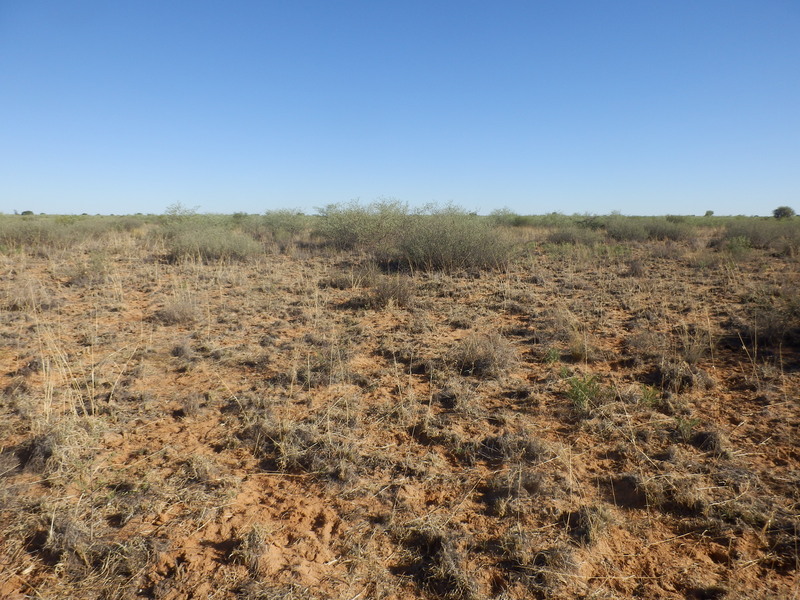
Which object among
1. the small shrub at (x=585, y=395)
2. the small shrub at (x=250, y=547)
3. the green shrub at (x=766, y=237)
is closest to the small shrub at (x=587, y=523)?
the small shrub at (x=585, y=395)

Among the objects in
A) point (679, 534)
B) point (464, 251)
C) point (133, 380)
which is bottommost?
point (679, 534)

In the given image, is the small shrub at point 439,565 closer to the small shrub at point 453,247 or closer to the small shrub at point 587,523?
the small shrub at point 587,523

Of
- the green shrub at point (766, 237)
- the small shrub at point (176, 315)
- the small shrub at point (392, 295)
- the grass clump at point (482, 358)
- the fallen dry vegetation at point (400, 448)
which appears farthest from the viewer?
the green shrub at point (766, 237)

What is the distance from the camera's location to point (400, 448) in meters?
3.11

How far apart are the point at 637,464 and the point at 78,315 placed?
728 cm

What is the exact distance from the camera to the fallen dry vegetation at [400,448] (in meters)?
2.06

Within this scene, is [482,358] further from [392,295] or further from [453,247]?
[453,247]

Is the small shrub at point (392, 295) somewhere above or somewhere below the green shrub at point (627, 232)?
below

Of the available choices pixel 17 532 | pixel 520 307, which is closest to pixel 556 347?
pixel 520 307

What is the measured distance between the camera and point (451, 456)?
9.95 feet

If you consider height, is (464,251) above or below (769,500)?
above

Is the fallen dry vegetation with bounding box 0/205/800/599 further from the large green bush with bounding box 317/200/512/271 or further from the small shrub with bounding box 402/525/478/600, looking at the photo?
the large green bush with bounding box 317/200/512/271

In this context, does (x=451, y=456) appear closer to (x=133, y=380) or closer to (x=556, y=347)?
(x=556, y=347)

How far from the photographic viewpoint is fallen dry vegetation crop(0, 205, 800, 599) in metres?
2.06
